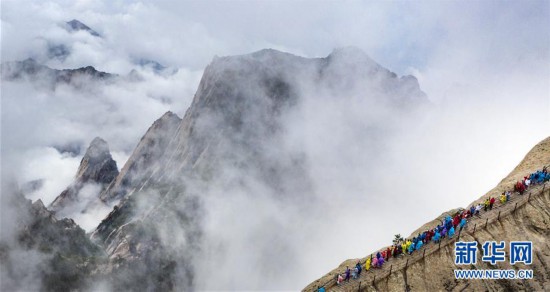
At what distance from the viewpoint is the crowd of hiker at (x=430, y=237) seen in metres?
70.9

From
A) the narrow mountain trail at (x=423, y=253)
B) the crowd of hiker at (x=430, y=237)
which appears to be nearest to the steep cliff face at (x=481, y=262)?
the narrow mountain trail at (x=423, y=253)

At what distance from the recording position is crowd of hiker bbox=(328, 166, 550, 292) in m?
70.9

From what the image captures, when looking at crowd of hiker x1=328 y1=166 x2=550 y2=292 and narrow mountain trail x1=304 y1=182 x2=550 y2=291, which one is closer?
narrow mountain trail x1=304 y1=182 x2=550 y2=291

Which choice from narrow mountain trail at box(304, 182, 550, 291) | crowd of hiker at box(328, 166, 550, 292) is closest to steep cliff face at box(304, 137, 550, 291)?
narrow mountain trail at box(304, 182, 550, 291)

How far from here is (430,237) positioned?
7419cm

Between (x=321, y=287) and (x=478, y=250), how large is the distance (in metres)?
25.3

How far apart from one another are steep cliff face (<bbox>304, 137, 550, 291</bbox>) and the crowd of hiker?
1.03m

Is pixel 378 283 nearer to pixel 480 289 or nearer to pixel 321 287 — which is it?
pixel 321 287

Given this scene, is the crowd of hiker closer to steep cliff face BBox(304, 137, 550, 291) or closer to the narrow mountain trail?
the narrow mountain trail

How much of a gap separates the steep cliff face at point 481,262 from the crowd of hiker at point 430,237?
3.37 ft

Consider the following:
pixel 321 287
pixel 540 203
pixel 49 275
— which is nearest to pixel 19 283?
pixel 49 275

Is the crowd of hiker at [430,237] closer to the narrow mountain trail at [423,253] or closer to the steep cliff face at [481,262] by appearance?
the narrow mountain trail at [423,253]

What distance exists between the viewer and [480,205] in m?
79.4

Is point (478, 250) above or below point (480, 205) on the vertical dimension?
below
